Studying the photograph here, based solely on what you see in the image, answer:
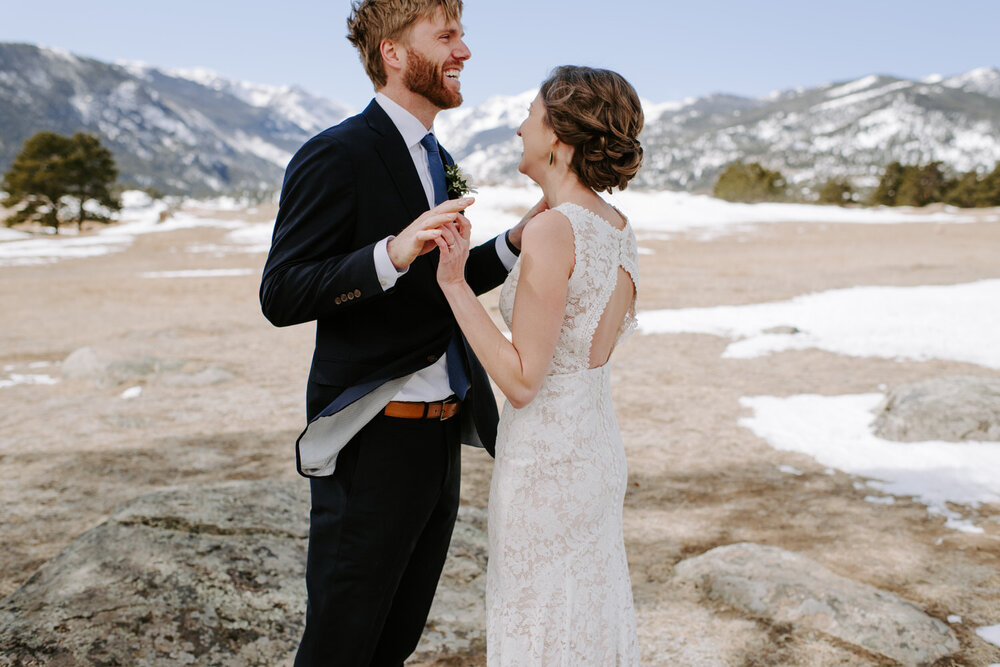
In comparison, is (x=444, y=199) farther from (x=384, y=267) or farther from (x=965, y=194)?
(x=965, y=194)

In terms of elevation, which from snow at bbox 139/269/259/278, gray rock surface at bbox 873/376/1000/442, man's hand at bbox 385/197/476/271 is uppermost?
man's hand at bbox 385/197/476/271

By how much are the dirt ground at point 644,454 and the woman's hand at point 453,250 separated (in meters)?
2.05

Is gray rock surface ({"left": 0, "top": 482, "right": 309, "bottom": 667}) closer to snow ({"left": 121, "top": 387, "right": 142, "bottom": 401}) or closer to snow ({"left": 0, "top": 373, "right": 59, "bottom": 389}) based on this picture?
snow ({"left": 121, "top": 387, "right": 142, "bottom": 401})

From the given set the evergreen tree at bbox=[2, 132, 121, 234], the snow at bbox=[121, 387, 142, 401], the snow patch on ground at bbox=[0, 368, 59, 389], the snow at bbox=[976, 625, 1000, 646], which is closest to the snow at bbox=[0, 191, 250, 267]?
the evergreen tree at bbox=[2, 132, 121, 234]

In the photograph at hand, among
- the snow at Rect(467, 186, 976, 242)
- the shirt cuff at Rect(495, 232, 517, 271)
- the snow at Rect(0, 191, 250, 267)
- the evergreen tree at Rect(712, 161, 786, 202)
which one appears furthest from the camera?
the evergreen tree at Rect(712, 161, 786, 202)

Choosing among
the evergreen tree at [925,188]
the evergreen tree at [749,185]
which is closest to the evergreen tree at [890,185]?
the evergreen tree at [925,188]

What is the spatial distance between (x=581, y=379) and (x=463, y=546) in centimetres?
226

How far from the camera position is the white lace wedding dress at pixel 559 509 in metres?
2.16

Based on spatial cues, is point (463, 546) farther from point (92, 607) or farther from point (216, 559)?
point (92, 607)

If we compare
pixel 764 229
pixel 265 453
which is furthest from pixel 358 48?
pixel 764 229

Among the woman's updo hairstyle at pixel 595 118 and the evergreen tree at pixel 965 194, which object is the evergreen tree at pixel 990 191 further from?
the woman's updo hairstyle at pixel 595 118

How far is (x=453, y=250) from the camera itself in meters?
1.88

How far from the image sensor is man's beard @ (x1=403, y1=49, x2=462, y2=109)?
2.12 meters

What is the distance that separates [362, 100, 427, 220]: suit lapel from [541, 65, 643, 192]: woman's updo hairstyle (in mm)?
433
